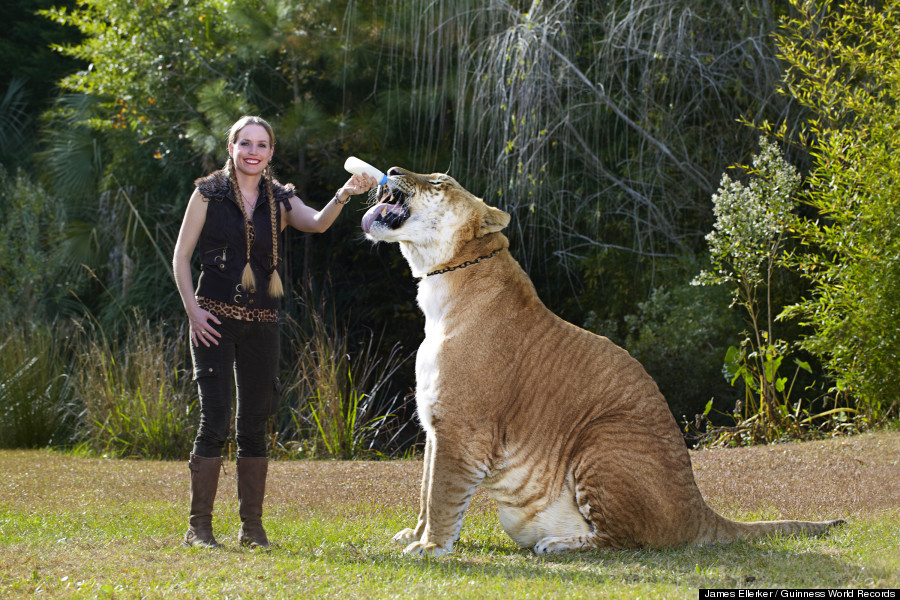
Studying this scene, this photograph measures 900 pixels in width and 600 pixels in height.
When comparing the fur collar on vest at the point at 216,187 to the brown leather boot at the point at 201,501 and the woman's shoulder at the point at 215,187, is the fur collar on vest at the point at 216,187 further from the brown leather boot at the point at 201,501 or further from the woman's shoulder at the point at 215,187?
the brown leather boot at the point at 201,501

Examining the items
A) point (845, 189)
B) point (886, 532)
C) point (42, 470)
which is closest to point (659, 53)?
point (845, 189)

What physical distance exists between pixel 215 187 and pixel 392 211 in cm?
84

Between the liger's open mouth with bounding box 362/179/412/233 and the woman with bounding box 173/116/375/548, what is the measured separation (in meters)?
0.20

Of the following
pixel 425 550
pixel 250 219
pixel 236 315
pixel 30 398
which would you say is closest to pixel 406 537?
pixel 425 550

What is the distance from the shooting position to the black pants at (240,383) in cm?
427

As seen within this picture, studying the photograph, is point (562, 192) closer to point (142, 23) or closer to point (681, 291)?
point (681, 291)

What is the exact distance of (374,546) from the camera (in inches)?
173

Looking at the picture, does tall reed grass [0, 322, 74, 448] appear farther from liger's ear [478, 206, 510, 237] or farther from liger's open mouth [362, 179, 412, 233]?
liger's ear [478, 206, 510, 237]

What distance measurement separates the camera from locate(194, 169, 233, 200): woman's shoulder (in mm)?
4340

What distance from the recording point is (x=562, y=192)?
1015 centimetres

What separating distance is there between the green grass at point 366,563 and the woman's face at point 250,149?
5.77 feet

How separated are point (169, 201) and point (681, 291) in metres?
7.27

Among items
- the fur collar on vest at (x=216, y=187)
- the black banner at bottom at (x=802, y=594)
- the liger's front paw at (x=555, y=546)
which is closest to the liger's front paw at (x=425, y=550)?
the liger's front paw at (x=555, y=546)

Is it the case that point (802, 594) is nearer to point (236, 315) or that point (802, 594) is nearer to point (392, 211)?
point (392, 211)
